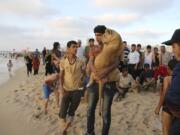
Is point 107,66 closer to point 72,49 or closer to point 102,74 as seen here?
point 102,74

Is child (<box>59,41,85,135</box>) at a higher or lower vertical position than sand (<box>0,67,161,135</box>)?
higher

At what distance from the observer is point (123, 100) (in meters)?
11.5

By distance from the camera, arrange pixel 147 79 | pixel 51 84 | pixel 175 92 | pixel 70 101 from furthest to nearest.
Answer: pixel 147 79, pixel 51 84, pixel 70 101, pixel 175 92

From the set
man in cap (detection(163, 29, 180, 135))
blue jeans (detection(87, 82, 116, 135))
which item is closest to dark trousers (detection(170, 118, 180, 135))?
man in cap (detection(163, 29, 180, 135))

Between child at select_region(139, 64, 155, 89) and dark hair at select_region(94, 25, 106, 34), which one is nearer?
dark hair at select_region(94, 25, 106, 34)

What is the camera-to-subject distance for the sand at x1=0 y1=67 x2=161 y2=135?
8688 millimetres

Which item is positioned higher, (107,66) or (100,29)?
(100,29)

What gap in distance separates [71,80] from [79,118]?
2.02m

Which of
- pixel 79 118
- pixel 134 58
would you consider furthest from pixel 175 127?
pixel 134 58

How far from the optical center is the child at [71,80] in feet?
24.8

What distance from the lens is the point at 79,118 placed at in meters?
9.37

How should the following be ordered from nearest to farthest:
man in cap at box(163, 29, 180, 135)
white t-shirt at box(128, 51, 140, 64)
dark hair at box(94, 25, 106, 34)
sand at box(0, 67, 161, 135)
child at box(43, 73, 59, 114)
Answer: man in cap at box(163, 29, 180, 135)
dark hair at box(94, 25, 106, 34)
sand at box(0, 67, 161, 135)
child at box(43, 73, 59, 114)
white t-shirt at box(128, 51, 140, 64)

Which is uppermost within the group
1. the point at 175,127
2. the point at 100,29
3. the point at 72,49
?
the point at 100,29

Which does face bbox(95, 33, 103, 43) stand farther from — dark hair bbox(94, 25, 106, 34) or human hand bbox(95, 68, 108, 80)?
human hand bbox(95, 68, 108, 80)
